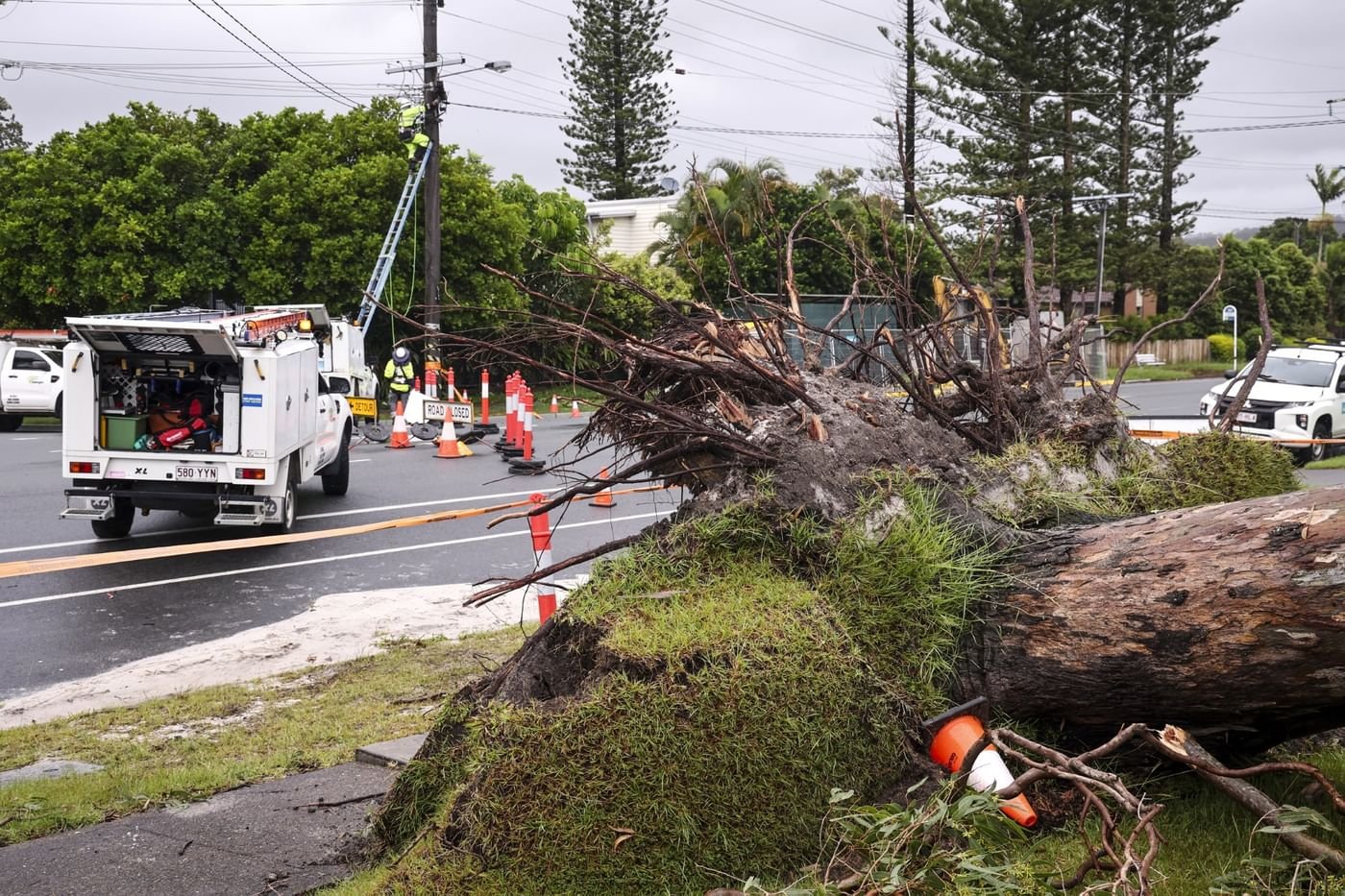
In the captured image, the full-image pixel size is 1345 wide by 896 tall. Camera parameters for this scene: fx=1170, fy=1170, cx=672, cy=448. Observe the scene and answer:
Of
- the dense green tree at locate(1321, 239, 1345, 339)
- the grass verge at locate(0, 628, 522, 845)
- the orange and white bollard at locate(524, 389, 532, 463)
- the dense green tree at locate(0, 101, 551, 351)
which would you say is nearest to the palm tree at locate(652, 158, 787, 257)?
the dense green tree at locate(0, 101, 551, 351)

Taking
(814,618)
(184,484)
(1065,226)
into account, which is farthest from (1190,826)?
(1065,226)

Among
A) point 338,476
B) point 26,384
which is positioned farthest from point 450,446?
point 26,384

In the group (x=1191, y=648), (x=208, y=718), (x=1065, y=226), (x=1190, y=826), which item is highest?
(x=1065, y=226)

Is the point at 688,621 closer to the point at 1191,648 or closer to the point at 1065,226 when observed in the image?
the point at 1191,648

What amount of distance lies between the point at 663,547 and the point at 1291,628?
6.11 feet

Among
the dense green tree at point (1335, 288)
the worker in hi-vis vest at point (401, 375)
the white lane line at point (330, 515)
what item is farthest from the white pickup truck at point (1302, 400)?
the dense green tree at point (1335, 288)

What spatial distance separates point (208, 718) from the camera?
19.6 ft

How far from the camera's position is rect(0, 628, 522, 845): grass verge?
181 inches

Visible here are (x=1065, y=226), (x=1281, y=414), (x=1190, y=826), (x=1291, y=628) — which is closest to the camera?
(x=1291, y=628)

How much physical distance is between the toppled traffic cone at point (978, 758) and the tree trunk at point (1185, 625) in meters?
0.22

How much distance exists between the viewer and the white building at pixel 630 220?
42.1m

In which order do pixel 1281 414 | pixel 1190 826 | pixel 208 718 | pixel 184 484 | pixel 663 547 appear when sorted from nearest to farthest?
pixel 1190 826 → pixel 663 547 → pixel 208 718 → pixel 184 484 → pixel 1281 414

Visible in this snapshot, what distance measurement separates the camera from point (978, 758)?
11.1ft

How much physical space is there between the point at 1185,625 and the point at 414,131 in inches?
906
